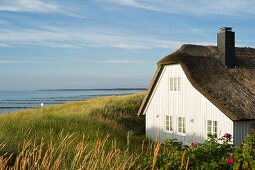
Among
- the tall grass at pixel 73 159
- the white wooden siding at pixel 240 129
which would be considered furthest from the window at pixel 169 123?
the tall grass at pixel 73 159

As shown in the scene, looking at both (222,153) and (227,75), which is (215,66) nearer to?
(227,75)

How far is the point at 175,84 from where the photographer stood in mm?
19562

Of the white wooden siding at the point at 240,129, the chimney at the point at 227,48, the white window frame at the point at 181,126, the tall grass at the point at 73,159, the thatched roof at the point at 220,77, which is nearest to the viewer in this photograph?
the tall grass at the point at 73,159

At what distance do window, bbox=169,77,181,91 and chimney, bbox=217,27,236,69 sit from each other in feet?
8.26

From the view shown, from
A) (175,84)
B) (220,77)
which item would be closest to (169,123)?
(175,84)

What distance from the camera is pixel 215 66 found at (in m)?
19.2

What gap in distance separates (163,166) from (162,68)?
13976mm

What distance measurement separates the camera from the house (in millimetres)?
16531

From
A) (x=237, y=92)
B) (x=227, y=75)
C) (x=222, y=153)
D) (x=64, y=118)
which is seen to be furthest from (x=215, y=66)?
(x=222, y=153)

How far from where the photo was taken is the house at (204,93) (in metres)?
16.5

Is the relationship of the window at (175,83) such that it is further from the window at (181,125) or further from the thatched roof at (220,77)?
the window at (181,125)

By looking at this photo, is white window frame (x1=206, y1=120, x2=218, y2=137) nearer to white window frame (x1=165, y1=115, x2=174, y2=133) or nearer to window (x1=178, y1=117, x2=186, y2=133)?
window (x1=178, y1=117, x2=186, y2=133)

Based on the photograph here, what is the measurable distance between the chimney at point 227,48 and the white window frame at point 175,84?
2.48 metres

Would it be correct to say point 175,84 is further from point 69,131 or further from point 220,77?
point 69,131
